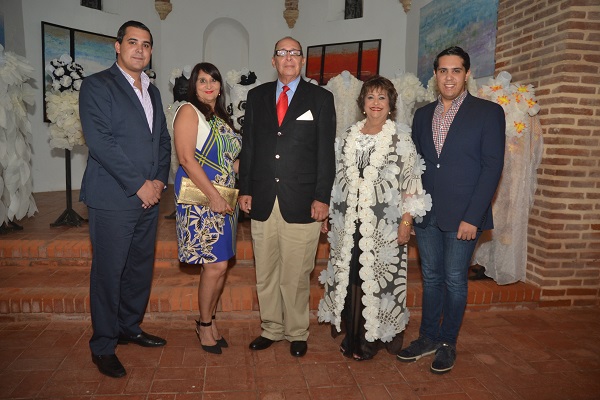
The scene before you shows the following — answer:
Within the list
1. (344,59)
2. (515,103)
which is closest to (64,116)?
(515,103)

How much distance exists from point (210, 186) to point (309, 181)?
0.61 metres

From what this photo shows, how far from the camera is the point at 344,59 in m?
8.74

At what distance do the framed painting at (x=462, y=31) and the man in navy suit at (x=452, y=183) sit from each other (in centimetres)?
260

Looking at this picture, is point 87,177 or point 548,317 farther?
point 548,317

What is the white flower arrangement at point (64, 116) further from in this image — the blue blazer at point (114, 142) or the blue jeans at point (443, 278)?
the blue jeans at point (443, 278)

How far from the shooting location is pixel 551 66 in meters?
3.66

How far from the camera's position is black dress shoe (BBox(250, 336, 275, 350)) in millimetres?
2898

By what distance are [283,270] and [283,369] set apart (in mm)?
610

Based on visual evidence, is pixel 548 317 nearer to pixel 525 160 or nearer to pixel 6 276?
pixel 525 160

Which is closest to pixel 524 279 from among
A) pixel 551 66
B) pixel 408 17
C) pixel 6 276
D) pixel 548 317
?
pixel 548 317

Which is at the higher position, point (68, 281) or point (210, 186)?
point (210, 186)

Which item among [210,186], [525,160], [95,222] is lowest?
[95,222]

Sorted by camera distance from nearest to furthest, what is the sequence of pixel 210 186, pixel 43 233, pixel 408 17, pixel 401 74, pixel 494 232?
pixel 210 186
pixel 494 232
pixel 43 233
pixel 401 74
pixel 408 17

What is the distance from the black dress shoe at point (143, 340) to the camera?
2.92m
